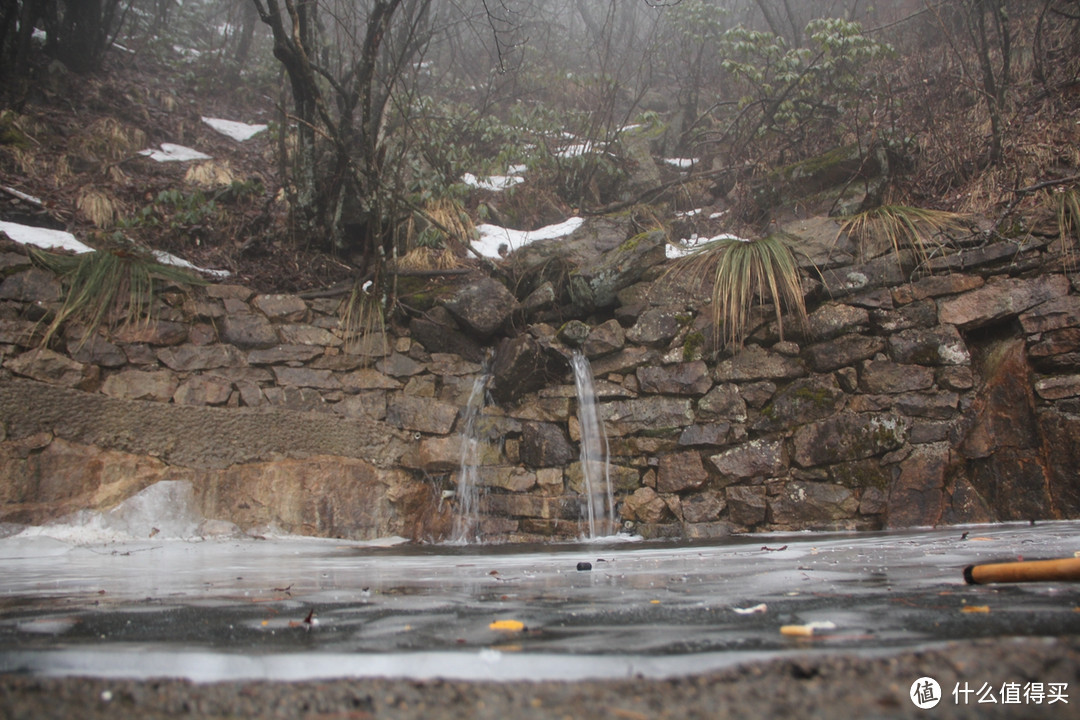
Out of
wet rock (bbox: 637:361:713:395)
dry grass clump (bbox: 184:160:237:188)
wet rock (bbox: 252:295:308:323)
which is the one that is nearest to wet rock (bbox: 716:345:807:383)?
wet rock (bbox: 637:361:713:395)

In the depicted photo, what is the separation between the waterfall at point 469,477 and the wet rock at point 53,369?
7.67 feet

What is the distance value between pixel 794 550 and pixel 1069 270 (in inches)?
108

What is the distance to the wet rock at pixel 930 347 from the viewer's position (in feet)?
12.6

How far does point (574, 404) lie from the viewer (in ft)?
14.5

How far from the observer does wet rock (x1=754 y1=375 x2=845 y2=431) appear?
398 cm

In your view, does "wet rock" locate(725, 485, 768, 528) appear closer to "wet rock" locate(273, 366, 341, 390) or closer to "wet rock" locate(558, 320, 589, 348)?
→ "wet rock" locate(558, 320, 589, 348)

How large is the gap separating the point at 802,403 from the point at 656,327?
1.07 meters

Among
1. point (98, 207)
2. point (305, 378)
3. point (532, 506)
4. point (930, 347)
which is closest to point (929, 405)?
point (930, 347)

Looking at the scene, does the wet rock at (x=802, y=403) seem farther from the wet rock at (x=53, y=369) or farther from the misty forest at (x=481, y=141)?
the wet rock at (x=53, y=369)

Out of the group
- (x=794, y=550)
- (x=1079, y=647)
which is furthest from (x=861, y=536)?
(x=1079, y=647)

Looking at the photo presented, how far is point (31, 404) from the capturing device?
363 cm

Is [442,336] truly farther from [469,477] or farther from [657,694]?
[657,694]

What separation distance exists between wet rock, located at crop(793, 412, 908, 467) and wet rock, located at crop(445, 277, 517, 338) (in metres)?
2.20

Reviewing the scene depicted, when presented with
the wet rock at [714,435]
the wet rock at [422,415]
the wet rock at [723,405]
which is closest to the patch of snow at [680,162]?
the wet rock at [723,405]
